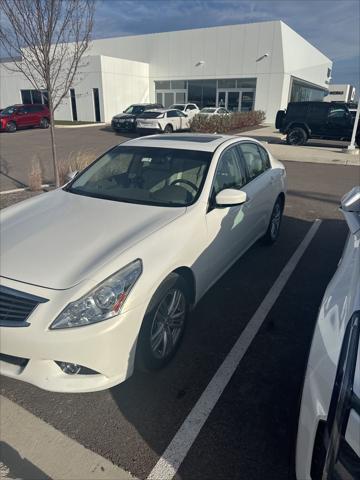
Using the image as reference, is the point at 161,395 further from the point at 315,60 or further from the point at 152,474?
the point at 315,60

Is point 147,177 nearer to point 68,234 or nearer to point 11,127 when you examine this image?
point 68,234

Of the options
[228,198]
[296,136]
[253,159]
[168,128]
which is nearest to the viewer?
[228,198]

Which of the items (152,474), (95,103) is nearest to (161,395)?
(152,474)

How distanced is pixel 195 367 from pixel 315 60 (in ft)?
163

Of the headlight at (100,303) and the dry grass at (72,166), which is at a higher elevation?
the headlight at (100,303)

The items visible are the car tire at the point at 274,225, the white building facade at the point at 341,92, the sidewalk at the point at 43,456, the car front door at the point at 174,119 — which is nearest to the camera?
the sidewalk at the point at 43,456

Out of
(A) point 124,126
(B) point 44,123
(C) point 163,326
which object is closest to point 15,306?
(C) point 163,326

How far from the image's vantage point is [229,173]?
377cm

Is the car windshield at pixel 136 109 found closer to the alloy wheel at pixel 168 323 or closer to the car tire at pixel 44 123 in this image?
the car tire at pixel 44 123

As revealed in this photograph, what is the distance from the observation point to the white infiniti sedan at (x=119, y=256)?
7.02 ft

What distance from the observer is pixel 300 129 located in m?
17.3

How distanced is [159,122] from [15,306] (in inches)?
754

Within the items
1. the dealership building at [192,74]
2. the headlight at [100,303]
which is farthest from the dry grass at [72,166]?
the dealership building at [192,74]

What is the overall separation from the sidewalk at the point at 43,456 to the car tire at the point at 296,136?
17676 millimetres
